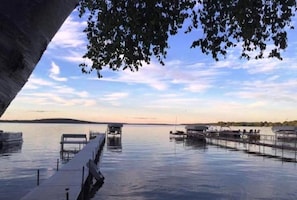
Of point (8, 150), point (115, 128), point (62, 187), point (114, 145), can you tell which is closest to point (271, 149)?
point (114, 145)

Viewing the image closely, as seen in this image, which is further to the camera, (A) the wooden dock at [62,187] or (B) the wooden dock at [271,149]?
(B) the wooden dock at [271,149]

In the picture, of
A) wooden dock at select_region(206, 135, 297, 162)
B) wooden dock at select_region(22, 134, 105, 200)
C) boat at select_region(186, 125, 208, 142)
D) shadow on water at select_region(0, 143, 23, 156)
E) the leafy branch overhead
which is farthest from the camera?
boat at select_region(186, 125, 208, 142)

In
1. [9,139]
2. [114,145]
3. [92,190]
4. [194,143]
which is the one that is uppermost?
[9,139]

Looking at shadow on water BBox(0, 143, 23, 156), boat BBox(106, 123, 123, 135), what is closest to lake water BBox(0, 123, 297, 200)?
shadow on water BBox(0, 143, 23, 156)

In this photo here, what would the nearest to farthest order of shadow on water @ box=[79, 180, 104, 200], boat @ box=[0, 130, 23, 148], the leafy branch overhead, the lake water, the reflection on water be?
the leafy branch overhead
shadow on water @ box=[79, 180, 104, 200]
the lake water
the reflection on water
boat @ box=[0, 130, 23, 148]

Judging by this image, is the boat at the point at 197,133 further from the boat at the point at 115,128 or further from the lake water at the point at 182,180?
the lake water at the point at 182,180

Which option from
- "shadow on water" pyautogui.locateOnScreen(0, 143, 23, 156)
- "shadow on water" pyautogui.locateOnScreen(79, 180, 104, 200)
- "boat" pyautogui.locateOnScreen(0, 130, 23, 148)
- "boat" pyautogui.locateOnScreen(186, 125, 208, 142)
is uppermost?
"boat" pyautogui.locateOnScreen(186, 125, 208, 142)

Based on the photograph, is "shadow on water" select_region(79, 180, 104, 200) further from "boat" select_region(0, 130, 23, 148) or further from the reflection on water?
"boat" select_region(0, 130, 23, 148)

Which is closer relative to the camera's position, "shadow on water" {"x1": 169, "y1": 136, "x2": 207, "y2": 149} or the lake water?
the lake water

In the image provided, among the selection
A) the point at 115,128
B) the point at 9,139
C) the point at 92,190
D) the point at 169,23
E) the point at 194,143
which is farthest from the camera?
the point at 115,128

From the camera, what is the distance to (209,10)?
615 cm

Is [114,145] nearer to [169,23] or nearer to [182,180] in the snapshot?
[182,180]

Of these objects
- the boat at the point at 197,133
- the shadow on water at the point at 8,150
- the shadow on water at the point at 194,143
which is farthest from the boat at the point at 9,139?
the boat at the point at 197,133

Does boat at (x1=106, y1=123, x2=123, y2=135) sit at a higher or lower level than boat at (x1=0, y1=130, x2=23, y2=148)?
higher
